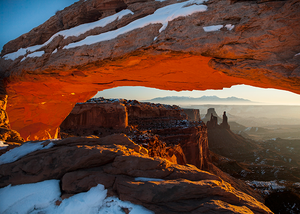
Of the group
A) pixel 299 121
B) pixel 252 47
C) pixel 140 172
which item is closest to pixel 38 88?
pixel 140 172

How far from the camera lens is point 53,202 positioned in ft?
8.28

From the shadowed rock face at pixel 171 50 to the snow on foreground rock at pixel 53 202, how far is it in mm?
3670

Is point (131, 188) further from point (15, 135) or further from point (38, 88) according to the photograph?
point (38, 88)

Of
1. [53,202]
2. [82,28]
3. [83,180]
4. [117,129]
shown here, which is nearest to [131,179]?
[83,180]

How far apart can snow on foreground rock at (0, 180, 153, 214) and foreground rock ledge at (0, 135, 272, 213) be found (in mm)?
107

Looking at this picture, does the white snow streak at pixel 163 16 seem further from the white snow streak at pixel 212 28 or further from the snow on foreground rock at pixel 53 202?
the snow on foreground rock at pixel 53 202

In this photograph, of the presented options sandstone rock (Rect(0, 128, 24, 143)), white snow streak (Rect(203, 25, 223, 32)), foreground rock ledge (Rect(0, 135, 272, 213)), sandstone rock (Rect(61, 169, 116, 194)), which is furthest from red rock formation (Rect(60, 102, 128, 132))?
white snow streak (Rect(203, 25, 223, 32))

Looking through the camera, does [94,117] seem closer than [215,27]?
No

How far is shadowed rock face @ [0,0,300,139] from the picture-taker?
321 centimetres

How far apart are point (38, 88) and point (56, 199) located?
24.1 ft

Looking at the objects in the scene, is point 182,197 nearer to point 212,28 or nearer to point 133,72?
point 212,28

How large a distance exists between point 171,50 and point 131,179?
3325mm

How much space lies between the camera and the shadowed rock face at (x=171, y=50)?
3211 mm

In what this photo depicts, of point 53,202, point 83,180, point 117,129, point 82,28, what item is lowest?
point 117,129
